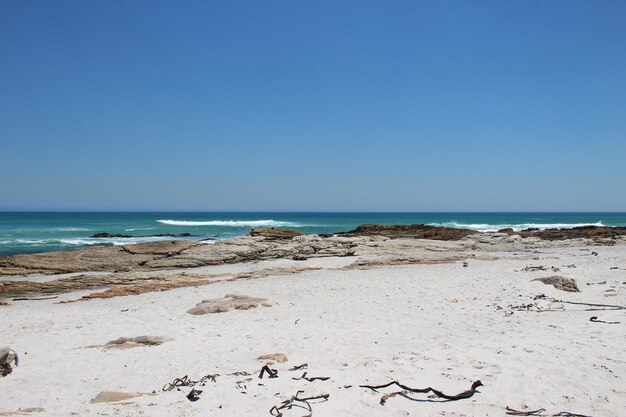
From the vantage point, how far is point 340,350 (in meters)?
6.91

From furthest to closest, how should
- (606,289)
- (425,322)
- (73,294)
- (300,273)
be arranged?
(300,273), (73,294), (606,289), (425,322)

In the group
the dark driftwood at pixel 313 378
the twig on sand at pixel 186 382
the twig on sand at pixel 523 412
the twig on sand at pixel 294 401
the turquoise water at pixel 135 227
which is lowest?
the turquoise water at pixel 135 227

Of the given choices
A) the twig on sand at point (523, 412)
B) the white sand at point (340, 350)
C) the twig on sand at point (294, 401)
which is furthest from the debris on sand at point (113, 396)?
the twig on sand at point (523, 412)

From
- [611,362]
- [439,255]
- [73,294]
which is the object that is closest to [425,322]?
[611,362]

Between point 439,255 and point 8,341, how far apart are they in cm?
1803

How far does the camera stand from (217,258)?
20.9 m

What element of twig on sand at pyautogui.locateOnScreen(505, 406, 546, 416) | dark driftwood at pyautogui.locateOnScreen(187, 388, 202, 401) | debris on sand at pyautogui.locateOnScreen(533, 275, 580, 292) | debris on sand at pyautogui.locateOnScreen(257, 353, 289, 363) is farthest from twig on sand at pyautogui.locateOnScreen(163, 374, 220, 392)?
debris on sand at pyautogui.locateOnScreen(533, 275, 580, 292)

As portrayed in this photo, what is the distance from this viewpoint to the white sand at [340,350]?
4.70 m

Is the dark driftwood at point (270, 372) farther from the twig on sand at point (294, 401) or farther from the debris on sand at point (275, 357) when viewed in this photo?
the debris on sand at point (275, 357)

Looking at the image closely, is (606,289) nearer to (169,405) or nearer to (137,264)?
(169,405)

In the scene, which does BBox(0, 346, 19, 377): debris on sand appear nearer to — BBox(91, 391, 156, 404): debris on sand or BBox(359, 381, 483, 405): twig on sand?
BBox(91, 391, 156, 404): debris on sand

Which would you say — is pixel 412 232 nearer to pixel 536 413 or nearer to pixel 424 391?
pixel 424 391

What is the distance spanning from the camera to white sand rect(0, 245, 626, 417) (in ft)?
15.4

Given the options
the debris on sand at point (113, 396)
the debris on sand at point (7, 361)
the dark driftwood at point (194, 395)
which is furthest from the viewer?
the debris on sand at point (7, 361)
